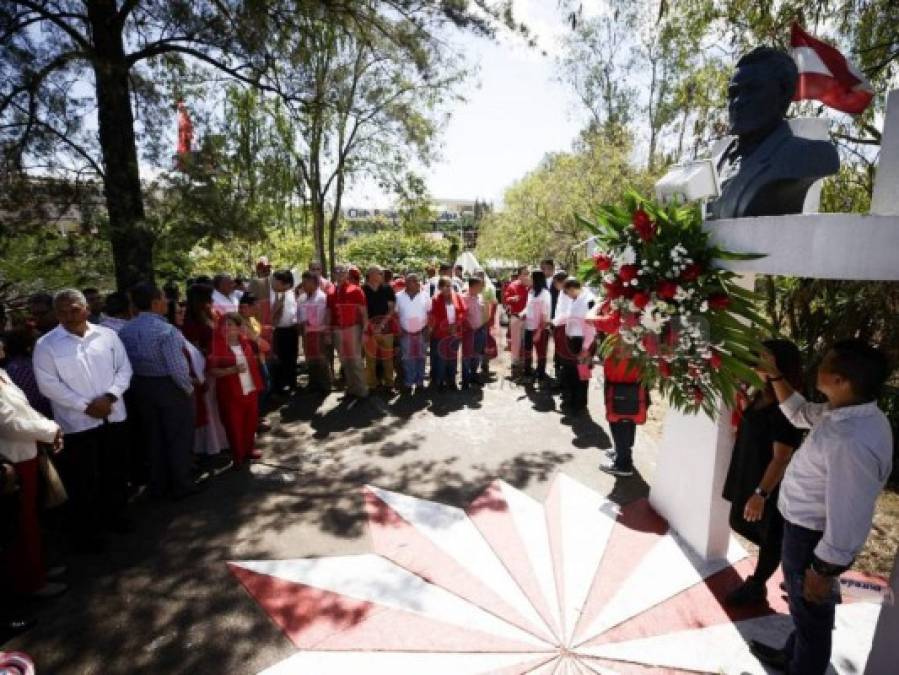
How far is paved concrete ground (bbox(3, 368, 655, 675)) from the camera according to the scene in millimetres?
3057

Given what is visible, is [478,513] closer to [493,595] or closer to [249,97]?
[493,595]

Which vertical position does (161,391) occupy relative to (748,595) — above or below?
above

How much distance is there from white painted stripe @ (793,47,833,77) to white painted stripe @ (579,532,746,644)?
348 centimetres

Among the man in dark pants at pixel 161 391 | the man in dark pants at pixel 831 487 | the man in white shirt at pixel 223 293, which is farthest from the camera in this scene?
the man in white shirt at pixel 223 293

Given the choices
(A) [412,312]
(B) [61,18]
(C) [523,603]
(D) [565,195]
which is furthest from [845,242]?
(D) [565,195]

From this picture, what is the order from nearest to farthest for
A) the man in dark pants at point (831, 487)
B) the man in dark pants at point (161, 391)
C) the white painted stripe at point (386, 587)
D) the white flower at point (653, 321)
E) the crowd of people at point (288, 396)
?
the man in dark pants at point (831, 487) → the crowd of people at point (288, 396) → the white flower at point (653, 321) → the white painted stripe at point (386, 587) → the man in dark pants at point (161, 391)

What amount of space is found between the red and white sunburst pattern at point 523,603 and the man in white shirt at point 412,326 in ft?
12.8

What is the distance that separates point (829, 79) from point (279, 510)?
5.40m

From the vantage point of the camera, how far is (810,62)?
3.20 metres

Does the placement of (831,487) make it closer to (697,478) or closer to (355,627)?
(697,478)

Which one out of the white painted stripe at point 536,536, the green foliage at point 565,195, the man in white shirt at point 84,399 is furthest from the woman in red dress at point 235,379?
the green foliage at point 565,195

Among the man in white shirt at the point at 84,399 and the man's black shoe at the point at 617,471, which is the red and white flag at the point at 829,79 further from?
the man in white shirt at the point at 84,399

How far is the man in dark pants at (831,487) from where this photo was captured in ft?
6.81

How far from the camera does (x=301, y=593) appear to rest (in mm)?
3473
